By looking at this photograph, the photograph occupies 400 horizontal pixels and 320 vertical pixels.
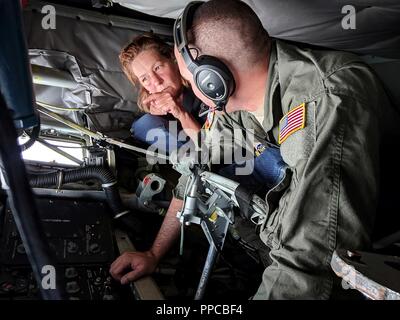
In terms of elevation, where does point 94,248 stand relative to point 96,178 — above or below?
below

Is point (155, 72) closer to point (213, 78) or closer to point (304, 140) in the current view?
point (213, 78)

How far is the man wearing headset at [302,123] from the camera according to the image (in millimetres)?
837

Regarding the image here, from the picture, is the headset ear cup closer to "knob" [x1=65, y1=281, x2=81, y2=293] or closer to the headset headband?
the headset headband

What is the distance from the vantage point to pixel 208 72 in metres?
1.08

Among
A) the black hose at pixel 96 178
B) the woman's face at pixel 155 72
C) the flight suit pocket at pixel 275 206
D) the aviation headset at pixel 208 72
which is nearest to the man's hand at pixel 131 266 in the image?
the black hose at pixel 96 178

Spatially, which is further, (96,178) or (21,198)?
(96,178)

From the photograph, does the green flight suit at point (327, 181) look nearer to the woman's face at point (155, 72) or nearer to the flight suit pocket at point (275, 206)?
the flight suit pocket at point (275, 206)

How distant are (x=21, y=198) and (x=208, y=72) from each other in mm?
749

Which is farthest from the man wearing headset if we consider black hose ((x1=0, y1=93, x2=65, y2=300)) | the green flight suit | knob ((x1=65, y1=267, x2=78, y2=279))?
knob ((x1=65, y1=267, x2=78, y2=279))

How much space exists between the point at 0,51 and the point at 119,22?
1.57m

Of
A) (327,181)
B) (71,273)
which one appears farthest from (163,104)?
(327,181)

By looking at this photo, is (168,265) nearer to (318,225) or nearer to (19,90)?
(318,225)

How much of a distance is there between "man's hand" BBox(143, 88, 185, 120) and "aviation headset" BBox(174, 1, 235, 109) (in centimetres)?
83
